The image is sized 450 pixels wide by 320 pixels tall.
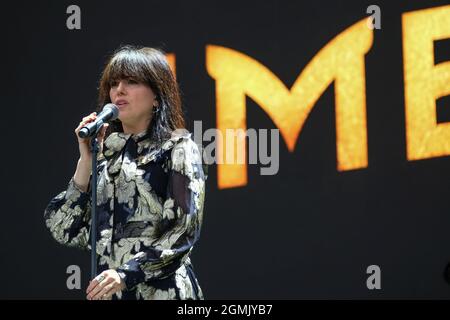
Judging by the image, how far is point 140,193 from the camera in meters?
2.34

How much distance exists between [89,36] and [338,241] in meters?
1.49

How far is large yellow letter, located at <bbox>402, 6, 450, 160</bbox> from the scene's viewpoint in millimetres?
4047

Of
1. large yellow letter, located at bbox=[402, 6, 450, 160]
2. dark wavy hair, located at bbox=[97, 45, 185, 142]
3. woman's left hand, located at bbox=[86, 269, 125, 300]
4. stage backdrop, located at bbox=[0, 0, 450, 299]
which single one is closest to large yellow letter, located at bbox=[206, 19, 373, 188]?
stage backdrop, located at bbox=[0, 0, 450, 299]

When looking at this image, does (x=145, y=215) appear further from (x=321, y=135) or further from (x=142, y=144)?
(x=321, y=135)

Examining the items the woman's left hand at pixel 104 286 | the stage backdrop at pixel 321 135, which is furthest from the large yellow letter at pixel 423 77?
the woman's left hand at pixel 104 286

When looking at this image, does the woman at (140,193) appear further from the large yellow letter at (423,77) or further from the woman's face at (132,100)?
the large yellow letter at (423,77)

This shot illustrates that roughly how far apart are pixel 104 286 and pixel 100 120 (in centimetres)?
42

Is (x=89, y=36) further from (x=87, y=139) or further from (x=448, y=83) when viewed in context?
(x=87, y=139)

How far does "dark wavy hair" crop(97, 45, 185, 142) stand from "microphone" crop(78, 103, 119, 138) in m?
0.12

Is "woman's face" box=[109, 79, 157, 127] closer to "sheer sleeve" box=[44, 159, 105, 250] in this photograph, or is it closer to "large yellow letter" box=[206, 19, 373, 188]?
"sheer sleeve" box=[44, 159, 105, 250]

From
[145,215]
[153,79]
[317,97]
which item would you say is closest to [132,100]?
[153,79]

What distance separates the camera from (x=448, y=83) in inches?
160

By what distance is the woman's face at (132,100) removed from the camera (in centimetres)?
244

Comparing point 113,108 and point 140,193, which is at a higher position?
point 113,108
